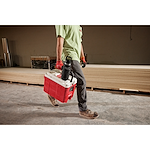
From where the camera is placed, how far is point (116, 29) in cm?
473

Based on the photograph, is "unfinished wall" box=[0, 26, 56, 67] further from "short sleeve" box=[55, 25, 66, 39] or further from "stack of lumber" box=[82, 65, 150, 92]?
"short sleeve" box=[55, 25, 66, 39]

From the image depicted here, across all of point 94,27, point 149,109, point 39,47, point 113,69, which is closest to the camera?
point 149,109

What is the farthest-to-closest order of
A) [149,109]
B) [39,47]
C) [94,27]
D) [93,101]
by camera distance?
[39,47] < [94,27] < [93,101] < [149,109]

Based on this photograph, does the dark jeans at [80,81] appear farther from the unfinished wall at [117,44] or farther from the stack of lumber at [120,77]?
the unfinished wall at [117,44]

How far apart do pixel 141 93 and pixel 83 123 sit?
2.23 meters

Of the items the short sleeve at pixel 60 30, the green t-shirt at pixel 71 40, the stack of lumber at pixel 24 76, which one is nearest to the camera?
the short sleeve at pixel 60 30

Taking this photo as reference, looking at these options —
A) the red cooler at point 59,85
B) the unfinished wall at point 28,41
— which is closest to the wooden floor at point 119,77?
the red cooler at point 59,85

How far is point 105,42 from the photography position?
4.92 metres

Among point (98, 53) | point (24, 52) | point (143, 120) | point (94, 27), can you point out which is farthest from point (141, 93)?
point (24, 52)

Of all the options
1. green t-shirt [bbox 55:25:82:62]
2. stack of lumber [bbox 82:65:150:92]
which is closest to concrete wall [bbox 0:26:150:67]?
stack of lumber [bbox 82:65:150:92]

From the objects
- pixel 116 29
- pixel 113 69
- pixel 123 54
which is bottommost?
pixel 113 69

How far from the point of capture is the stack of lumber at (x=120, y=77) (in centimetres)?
293

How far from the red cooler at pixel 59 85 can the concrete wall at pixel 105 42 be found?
3.53 metres

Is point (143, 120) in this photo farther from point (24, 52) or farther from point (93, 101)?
point (24, 52)
